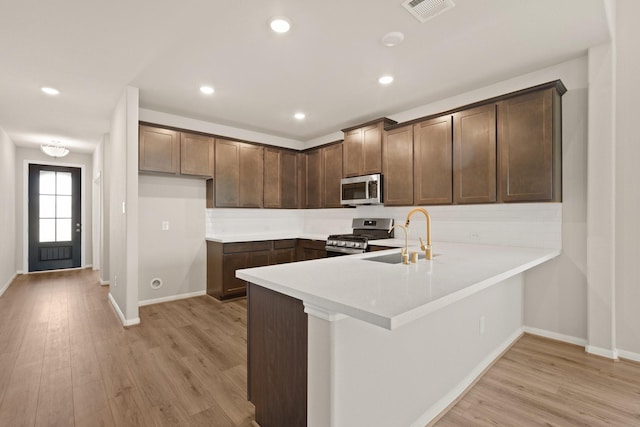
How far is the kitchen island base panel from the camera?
128 cm

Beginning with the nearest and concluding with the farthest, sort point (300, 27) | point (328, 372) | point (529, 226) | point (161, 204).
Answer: point (328, 372) < point (300, 27) < point (529, 226) < point (161, 204)

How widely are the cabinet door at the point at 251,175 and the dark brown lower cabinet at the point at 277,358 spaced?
10.4ft

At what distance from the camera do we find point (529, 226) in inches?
122

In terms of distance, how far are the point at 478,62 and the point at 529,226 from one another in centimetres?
164

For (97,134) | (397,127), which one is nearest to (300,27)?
(397,127)

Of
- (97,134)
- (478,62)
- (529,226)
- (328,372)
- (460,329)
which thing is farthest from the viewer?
(97,134)

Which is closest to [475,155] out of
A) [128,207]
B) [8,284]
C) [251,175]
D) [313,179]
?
[313,179]

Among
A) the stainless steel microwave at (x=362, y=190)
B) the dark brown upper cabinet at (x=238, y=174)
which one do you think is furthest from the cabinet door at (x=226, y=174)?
the stainless steel microwave at (x=362, y=190)

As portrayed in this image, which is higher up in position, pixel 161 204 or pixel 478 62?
pixel 478 62

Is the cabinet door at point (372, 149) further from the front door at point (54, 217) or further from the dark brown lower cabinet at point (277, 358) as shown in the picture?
the front door at point (54, 217)

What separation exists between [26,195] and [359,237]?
21.9 ft

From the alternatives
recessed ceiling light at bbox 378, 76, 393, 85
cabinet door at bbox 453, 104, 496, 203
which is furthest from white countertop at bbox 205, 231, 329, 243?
recessed ceiling light at bbox 378, 76, 393, 85

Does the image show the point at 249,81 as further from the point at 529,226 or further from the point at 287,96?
the point at 529,226

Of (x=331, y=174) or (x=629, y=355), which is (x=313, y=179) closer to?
(x=331, y=174)
